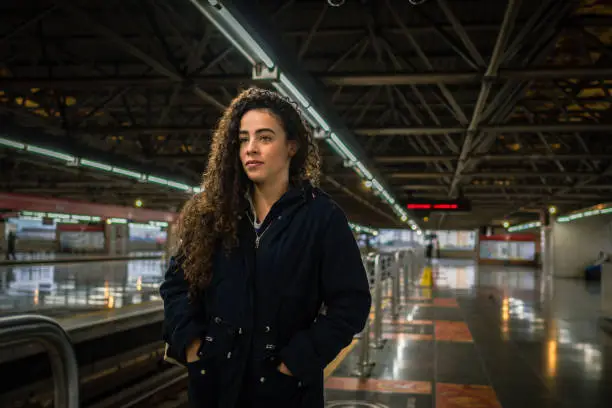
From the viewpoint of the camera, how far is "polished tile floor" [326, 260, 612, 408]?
253 inches

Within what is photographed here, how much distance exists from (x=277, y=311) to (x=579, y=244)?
32813mm

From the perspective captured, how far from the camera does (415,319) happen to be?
12.9 meters

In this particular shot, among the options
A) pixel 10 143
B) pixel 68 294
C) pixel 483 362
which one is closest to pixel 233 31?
pixel 483 362

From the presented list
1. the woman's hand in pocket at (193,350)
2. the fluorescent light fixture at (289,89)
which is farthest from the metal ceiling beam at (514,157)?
the woman's hand in pocket at (193,350)

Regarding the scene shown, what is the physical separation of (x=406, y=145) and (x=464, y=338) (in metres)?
9.77

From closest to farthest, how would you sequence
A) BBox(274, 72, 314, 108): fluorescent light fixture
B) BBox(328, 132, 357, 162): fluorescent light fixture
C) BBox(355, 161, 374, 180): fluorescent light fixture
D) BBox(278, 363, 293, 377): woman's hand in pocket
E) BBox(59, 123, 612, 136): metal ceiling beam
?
BBox(278, 363, 293, 377): woman's hand in pocket, BBox(274, 72, 314, 108): fluorescent light fixture, BBox(328, 132, 357, 162): fluorescent light fixture, BBox(59, 123, 612, 136): metal ceiling beam, BBox(355, 161, 374, 180): fluorescent light fixture

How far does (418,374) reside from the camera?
7520 millimetres

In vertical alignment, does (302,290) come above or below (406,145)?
below

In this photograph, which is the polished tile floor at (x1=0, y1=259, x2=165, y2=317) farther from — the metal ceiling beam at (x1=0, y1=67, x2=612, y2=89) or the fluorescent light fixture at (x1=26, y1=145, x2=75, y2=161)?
the metal ceiling beam at (x1=0, y1=67, x2=612, y2=89)

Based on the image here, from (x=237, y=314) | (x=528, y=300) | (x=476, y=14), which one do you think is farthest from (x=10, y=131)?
(x=528, y=300)

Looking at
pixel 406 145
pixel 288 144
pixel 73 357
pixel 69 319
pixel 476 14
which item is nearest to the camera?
pixel 288 144

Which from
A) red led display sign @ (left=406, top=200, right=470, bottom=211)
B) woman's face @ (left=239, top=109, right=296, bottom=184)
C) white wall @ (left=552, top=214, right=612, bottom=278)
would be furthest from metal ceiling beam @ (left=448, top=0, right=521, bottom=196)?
white wall @ (left=552, top=214, right=612, bottom=278)

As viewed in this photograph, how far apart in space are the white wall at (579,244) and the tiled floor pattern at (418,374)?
21.9 metres

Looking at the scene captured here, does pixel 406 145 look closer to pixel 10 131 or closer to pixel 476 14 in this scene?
pixel 476 14
